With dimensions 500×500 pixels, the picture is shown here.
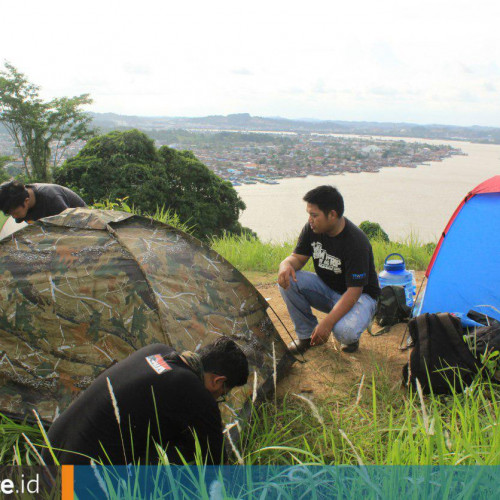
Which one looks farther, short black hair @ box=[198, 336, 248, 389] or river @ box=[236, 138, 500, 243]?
river @ box=[236, 138, 500, 243]

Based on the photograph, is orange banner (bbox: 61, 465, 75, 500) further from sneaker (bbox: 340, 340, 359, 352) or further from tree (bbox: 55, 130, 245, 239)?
tree (bbox: 55, 130, 245, 239)

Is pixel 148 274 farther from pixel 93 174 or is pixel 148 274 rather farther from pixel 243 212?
pixel 243 212

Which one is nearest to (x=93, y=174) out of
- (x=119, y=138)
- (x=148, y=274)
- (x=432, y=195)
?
(x=119, y=138)

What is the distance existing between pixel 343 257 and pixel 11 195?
2.79 metres

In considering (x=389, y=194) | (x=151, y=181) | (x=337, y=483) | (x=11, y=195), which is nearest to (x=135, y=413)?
(x=337, y=483)

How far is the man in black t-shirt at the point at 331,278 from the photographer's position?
3.18 metres

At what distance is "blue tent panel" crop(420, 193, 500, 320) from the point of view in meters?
3.51

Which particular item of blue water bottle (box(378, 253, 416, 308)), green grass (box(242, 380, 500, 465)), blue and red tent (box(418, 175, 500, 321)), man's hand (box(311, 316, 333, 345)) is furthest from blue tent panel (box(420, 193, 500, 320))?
man's hand (box(311, 316, 333, 345))

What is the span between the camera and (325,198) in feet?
10.3

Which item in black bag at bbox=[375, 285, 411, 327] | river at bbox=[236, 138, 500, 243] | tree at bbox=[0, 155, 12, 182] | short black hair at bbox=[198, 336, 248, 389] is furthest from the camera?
tree at bbox=[0, 155, 12, 182]

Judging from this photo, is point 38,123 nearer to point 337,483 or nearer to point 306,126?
point 306,126

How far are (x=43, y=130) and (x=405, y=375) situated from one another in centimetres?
2637

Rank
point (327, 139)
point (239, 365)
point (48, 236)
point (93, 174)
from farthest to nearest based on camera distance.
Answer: point (327, 139) → point (93, 174) → point (48, 236) → point (239, 365)

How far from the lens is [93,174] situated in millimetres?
14523
